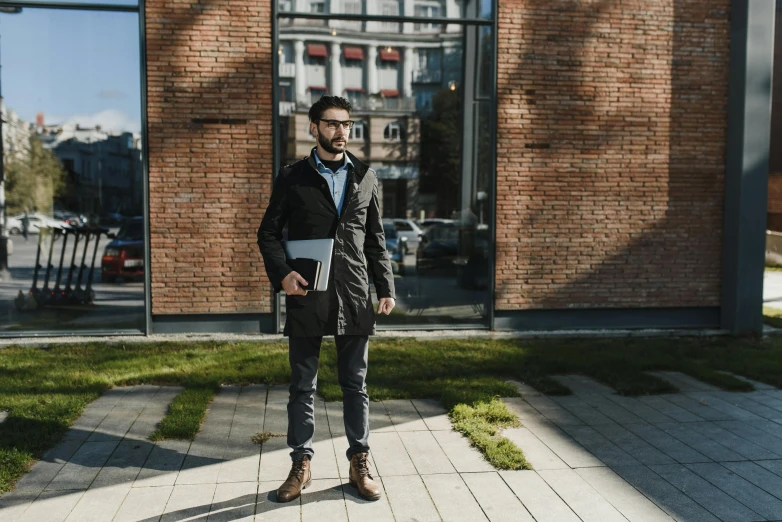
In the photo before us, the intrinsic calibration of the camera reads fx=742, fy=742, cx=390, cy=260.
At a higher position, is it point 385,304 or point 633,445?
point 385,304

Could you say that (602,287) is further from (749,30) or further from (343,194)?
(343,194)

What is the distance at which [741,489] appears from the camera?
175 inches

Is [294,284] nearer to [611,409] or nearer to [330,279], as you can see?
[330,279]

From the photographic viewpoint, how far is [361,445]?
433 centimetres

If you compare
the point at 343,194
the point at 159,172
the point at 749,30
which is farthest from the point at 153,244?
the point at 749,30

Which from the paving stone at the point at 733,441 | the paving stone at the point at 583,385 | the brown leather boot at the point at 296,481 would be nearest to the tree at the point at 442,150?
the paving stone at the point at 583,385

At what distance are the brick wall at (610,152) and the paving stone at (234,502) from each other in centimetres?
571

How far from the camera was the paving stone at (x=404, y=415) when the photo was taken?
18.6ft

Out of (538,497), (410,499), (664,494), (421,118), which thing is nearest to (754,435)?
(664,494)

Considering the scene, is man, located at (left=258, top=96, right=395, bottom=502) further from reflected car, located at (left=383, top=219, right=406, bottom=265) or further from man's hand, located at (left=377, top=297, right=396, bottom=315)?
reflected car, located at (left=383, top=219, right=406, bottom=265)

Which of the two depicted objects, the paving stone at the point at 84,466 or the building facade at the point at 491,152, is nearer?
the paving stone at the point at 84,466

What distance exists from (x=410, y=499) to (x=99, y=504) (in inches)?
69.0

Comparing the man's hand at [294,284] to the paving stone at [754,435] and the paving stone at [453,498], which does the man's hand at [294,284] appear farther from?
the paving stone at [754,435]

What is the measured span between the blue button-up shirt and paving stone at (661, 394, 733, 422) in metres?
3.54
